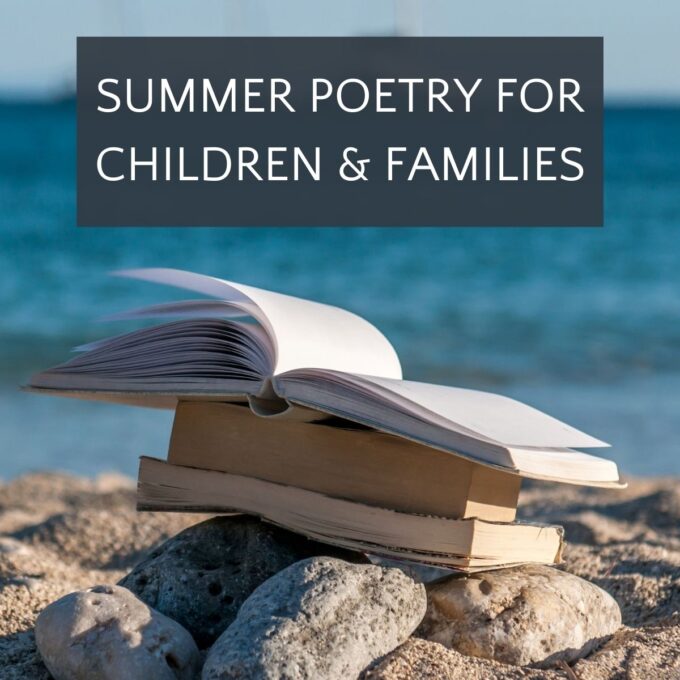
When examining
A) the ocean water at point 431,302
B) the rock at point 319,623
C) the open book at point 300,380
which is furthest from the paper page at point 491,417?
the ocean water at point 431,302

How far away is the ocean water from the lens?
24.0ft

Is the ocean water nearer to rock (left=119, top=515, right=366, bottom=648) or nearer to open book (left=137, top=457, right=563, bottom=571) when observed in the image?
open book (left=137, top=457, right=563, bottom=571)

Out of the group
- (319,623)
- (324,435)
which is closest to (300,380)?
(324,435)

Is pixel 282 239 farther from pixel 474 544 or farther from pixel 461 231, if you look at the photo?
pixel 474 544

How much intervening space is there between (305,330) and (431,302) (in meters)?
10.5

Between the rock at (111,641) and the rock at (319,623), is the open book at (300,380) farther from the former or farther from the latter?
the rock at (111,641)

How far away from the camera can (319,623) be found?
1.89m

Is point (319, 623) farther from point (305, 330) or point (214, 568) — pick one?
point (305, 330)

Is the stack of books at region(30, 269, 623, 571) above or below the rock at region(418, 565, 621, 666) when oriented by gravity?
above

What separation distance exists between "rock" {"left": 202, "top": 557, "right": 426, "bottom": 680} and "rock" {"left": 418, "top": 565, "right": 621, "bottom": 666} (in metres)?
0.13

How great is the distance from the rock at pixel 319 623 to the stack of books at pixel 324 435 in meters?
0.11

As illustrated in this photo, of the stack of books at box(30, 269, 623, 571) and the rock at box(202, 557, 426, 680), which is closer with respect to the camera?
the rock at box(202, 557, 426, 680)

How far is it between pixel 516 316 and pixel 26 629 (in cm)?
989

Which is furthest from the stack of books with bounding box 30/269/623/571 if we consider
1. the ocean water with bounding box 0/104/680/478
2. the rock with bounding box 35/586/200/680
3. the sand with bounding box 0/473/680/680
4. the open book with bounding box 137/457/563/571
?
the ocean water with bounding box 0/104/680/478
